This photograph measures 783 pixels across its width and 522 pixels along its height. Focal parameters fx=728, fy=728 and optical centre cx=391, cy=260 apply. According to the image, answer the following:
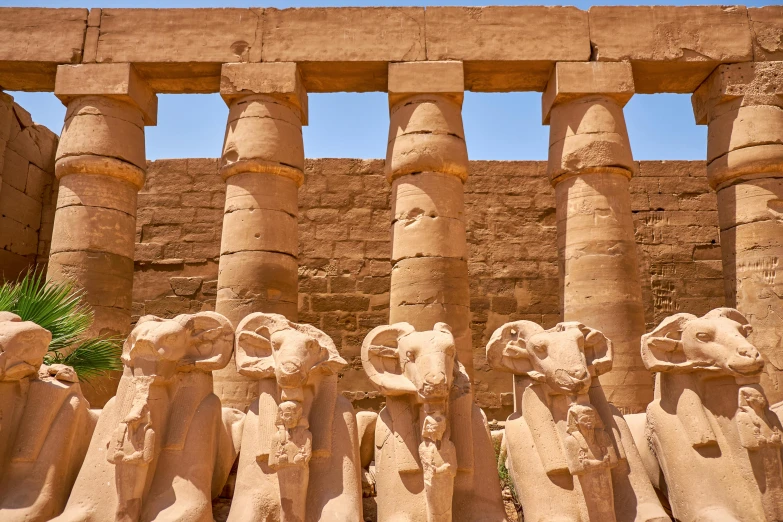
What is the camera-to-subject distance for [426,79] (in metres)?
8.69

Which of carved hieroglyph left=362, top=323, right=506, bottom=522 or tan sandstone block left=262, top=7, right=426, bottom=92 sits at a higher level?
tan sandstone block left=262, top=7, right=426, bottom=92

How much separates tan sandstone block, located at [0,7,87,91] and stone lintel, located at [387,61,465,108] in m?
3.96

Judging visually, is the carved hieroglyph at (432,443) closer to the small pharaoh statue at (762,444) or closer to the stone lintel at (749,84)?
the small pharaoh statue at (762,444)

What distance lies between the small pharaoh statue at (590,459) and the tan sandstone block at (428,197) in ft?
14.4

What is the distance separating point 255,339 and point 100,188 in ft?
16.7

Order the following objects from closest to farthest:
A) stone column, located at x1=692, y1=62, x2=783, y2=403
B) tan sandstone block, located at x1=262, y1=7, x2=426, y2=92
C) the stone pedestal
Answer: stone column, located at x1=692, y1=62, x2=783, y2=403 → the stone pedestal → tan sandstone block, located at x1=262, y1=7, x2=426, y2=92

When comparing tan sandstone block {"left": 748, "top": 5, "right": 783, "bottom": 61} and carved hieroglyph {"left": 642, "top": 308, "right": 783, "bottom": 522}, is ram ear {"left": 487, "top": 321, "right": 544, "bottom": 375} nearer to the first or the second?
carved hieroglyph {"left": 642, "top": 308, "right": 783, "bottom": 522}

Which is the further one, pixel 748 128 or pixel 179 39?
pixel 179 39

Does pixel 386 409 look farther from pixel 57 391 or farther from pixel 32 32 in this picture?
pixel 32 32

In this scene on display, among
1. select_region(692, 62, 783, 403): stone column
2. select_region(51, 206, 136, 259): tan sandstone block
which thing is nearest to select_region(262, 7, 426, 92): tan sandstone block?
select_region(51, 206, 136, 259): tan sandstone block

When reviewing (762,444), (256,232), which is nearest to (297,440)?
(762,444)

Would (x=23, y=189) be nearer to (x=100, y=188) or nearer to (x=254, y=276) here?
(x=100, y=188)

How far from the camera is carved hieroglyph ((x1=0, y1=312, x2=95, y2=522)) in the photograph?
4.08m

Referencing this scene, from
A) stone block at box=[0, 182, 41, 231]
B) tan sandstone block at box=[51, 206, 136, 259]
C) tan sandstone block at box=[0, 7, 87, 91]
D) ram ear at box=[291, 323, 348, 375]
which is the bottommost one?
ram ear at box=[291, 323, 348, 375]
